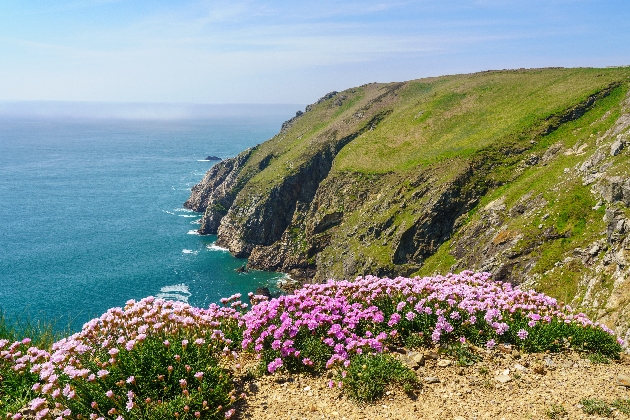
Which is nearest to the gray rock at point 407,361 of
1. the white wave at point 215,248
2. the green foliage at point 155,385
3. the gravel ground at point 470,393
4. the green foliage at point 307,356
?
the gravel ground at point 470,393

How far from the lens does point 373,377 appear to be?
8.80 m

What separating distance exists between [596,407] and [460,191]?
2388 inches

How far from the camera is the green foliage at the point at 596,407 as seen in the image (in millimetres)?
7953

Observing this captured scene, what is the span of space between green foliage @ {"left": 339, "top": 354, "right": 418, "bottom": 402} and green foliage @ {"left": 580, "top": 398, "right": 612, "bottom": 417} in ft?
10.8

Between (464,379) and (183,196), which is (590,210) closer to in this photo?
(464,379)

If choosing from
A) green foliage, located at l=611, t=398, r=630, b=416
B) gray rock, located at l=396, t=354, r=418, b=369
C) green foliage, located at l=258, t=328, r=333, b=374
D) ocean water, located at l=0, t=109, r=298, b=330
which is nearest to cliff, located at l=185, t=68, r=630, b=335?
ocean water, located at l=0, t=109, r=298, b=330

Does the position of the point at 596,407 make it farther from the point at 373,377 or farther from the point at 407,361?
the point at 373,377

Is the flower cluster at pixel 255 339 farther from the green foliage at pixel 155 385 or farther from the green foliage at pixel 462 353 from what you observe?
the green foliage at pixel 462 353

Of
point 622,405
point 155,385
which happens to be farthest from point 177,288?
point 622,405

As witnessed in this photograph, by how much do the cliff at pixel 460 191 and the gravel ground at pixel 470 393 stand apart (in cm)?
1326

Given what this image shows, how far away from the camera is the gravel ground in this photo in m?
8.12

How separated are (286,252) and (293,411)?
290 ft

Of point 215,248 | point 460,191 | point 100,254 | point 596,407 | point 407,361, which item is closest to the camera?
point 596,407

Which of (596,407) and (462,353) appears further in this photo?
Answer: (462,353)
